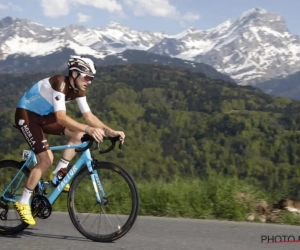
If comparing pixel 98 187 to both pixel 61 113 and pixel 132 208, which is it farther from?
pixel 61 113

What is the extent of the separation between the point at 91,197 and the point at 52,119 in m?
0.99

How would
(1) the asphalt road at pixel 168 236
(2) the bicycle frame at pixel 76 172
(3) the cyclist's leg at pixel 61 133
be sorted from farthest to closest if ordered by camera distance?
(3) the cyclist's leg at pixel 61 133, (2) the bicycle frame at pixel 76 172, (1) the asphalt road at pixel 168 236

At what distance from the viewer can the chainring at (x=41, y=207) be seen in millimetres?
5555

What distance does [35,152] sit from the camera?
5.58m

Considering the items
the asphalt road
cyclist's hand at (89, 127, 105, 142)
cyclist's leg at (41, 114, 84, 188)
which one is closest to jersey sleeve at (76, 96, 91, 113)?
cyclist's leg at (41, 114, 84, 188)

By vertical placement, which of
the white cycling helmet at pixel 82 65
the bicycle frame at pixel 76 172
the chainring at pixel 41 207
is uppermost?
the white cycling helmet at pixel 82 65

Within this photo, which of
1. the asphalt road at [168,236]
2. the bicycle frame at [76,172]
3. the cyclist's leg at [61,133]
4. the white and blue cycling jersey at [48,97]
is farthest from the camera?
the cyclist's leg at [61,133]

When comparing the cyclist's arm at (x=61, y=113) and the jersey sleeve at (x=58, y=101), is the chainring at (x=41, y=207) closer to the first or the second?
the cyclist's arm at (x=61, y=113)

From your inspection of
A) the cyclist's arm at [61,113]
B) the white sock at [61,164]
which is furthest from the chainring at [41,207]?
the cyclist's arm at [61,113]

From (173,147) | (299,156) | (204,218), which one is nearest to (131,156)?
(173,147)

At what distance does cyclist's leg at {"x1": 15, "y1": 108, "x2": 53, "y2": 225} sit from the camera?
554 cm

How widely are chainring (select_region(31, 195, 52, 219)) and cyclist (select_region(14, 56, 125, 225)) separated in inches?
3.1

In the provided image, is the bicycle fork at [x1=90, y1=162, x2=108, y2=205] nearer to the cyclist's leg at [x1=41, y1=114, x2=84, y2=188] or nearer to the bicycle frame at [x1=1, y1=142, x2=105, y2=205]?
the bicycle frame at [x1=1, y1=142, x2=105, y2=205]

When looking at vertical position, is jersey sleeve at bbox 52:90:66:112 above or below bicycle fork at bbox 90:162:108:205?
above
